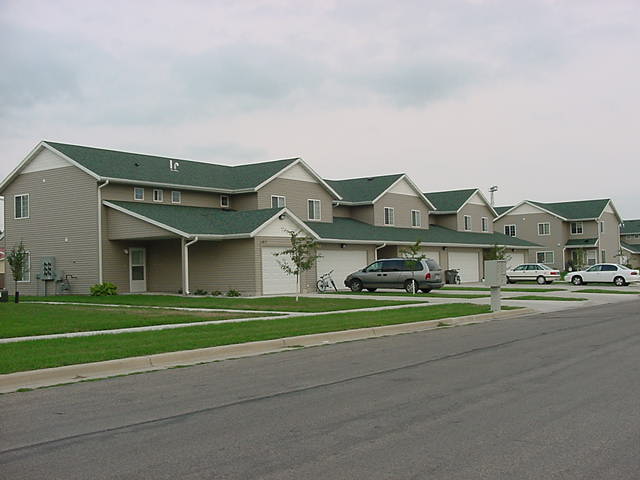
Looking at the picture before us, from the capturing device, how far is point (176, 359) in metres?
14.0

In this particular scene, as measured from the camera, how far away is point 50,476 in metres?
6.35

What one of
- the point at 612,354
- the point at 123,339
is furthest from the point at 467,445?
the point at 123,339

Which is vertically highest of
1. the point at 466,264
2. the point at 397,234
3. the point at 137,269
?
the point at 397,234

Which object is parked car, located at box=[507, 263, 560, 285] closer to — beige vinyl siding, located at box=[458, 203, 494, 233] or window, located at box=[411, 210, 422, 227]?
beige vinyl siding, located at box=[458, 203, 494, 233]

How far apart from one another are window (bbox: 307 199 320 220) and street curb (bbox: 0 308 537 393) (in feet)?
75.4

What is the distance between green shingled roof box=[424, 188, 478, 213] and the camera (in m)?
58.3

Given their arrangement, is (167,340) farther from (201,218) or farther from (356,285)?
(356,285)

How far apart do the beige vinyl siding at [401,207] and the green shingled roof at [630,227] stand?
5372cm

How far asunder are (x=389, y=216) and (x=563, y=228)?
30047 mm

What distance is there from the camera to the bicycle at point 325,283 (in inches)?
1519

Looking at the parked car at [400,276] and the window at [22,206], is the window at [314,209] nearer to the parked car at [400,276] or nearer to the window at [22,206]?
the parked car at [400,276]

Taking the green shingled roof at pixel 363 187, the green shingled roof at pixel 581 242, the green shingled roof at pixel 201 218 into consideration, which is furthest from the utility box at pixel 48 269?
the green shingled roof at pixel 581 242

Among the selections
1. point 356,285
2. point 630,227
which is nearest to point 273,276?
point 356,285

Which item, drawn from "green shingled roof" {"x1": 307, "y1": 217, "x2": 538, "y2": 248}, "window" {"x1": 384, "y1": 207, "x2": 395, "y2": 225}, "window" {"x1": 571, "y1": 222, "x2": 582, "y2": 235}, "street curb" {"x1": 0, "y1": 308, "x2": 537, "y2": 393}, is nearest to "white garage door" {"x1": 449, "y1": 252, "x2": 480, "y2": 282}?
"green shingled roof" {"x1": 307, "y1": 217, "x2": 538, "y2": 248}
